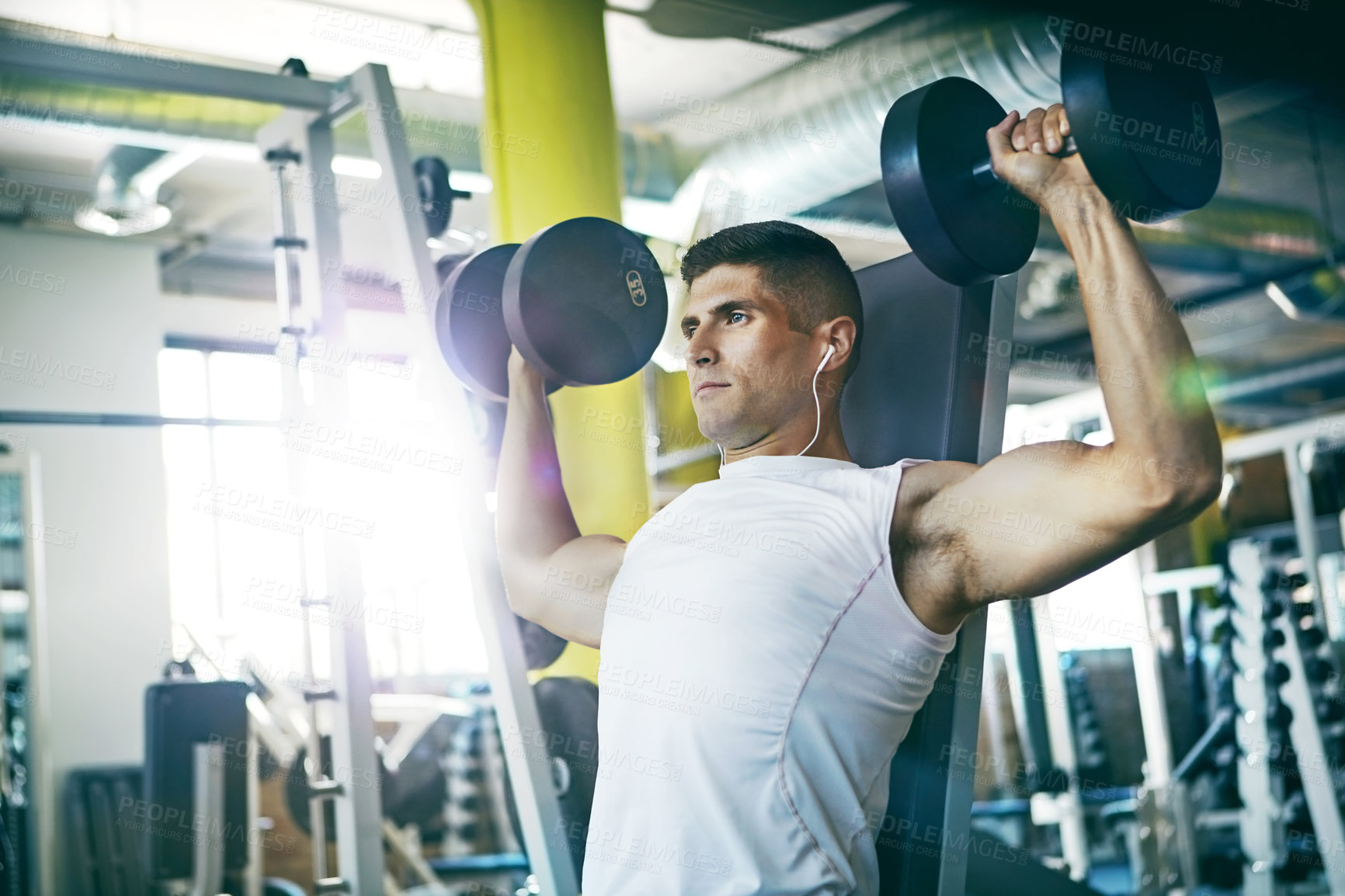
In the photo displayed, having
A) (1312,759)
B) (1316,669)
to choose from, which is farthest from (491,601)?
(1316,669)

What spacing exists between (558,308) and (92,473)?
5.13 metres

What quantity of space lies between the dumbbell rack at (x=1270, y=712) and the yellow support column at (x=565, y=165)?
2776 millimetres

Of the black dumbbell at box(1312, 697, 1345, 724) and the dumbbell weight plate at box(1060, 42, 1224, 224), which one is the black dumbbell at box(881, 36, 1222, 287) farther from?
the black dumbbell at box(1312, 697, 1345, 724)

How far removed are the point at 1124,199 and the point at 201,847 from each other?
2.23 m

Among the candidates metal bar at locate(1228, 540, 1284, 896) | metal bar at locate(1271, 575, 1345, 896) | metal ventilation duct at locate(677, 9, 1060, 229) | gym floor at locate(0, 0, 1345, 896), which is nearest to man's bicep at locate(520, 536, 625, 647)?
gym floor at locate(0, 0, 1345, 896)

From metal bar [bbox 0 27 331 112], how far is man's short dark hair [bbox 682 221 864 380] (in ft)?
3.57

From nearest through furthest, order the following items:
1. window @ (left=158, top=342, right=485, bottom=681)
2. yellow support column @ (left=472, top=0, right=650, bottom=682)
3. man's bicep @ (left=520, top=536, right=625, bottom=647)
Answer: man's bicep @ (left=520, top=536, right=625, bottom=647)
yellow support column @ (left=472, top=0, right=650, bottom=682)
window @ (left=158, top=342, right=485, bottom=681)

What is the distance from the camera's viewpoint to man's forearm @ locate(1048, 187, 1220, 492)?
121cm

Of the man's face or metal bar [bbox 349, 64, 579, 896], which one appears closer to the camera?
the man's face

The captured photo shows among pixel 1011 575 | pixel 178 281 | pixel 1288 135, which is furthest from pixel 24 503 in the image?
pixel 1288 135

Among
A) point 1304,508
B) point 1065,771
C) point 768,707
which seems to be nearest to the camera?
point 768,707

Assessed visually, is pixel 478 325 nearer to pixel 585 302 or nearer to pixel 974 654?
pixel 585 302

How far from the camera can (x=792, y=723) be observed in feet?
4.68

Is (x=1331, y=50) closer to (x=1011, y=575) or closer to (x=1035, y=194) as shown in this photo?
(x=1035, y=194)
